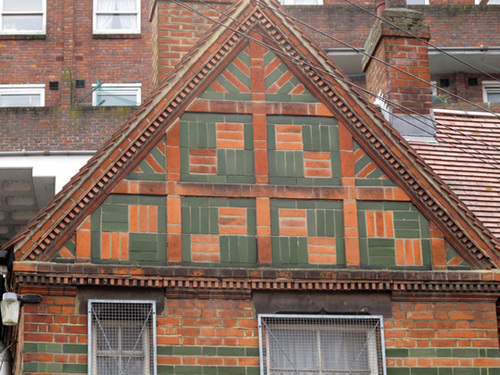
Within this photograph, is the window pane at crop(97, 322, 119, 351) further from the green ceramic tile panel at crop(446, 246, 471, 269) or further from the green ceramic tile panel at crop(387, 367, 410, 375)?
the green ceramic tile panel at crop(446, 246, 471, 269)

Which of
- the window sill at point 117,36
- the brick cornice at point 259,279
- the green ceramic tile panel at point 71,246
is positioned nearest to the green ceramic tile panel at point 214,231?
the brick cornice at point 259,279

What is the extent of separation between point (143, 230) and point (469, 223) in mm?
4183

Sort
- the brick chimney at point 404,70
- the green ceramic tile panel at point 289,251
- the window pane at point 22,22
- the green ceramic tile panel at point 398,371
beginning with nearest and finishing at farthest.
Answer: the green ceramic tile panel at point 398,371 < the green ceramic tile panel at point 289,251 < the brick chimney at point 404,70 < the window pane at point 22,22

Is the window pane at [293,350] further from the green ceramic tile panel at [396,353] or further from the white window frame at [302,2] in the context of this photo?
the white window frame at [302,2]

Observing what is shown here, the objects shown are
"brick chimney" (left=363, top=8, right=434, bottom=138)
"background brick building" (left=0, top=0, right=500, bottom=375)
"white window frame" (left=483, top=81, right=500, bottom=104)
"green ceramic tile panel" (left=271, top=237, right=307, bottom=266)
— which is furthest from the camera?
"white window frame" (left=483, top=81, right=500, bottom=104)

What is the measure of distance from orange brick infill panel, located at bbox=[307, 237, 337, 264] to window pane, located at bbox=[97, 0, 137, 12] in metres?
24.1

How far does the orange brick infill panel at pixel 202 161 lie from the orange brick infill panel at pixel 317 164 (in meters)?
1.21

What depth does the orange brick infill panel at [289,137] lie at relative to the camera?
1725cm

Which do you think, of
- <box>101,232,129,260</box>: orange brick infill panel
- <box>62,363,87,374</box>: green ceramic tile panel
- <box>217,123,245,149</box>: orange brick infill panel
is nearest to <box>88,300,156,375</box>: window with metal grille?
<box>62,363,87,374</box>: green ceramic tile panel

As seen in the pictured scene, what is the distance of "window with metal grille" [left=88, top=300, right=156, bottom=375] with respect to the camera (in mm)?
15922

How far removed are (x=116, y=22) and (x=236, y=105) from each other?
23128mm

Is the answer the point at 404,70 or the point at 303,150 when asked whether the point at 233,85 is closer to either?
the point at 303,150

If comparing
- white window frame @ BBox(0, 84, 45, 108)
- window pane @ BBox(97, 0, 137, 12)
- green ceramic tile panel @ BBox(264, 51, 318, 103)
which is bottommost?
green ceramic tile panel @ BBox(264, 51, 318, 103)

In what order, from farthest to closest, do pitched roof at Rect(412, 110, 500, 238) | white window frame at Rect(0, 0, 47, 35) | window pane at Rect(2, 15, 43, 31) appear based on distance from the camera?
window pane at Rect(2, 15, 43, 31), white window frame at Rect(0, 0, 47, 35), pitched roof at Rect(412, 110, 500, 238)
